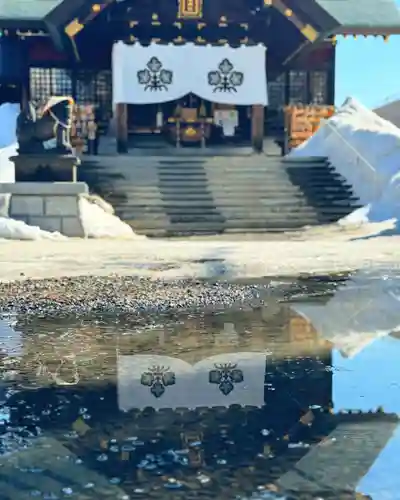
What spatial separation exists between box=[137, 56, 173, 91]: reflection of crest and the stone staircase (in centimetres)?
280

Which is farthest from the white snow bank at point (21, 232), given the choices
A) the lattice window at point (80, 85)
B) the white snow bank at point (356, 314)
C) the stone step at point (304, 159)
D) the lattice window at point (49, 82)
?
the lattice window at point (49, 82)

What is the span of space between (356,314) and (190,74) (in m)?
15.8

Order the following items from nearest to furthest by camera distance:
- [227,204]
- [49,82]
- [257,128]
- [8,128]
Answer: [227,204] → [257,128] → [49,82] → [8,128]

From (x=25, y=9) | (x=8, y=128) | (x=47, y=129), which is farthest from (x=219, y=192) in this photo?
(x=8, y=128)

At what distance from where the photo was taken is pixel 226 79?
21891 mm

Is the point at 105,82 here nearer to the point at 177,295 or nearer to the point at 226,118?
the point at 226,118

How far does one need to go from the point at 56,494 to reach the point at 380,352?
3.09 m

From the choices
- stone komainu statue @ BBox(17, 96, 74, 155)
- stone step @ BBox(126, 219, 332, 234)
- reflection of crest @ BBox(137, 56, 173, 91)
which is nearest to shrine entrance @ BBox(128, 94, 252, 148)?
reflection of crest @ BBox(137, 56, 173, 91)

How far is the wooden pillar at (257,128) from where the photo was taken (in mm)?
21703

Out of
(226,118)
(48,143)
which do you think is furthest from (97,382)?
(226,118)

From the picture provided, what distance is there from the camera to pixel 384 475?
3195mm

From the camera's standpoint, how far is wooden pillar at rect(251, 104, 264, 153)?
2170cm

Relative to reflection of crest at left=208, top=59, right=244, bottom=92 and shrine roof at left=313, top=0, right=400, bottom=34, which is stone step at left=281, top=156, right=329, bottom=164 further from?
shrine roof at left=313, top=0, right=400, bottom=34

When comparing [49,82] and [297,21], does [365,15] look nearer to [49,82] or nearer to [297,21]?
[297,21]
